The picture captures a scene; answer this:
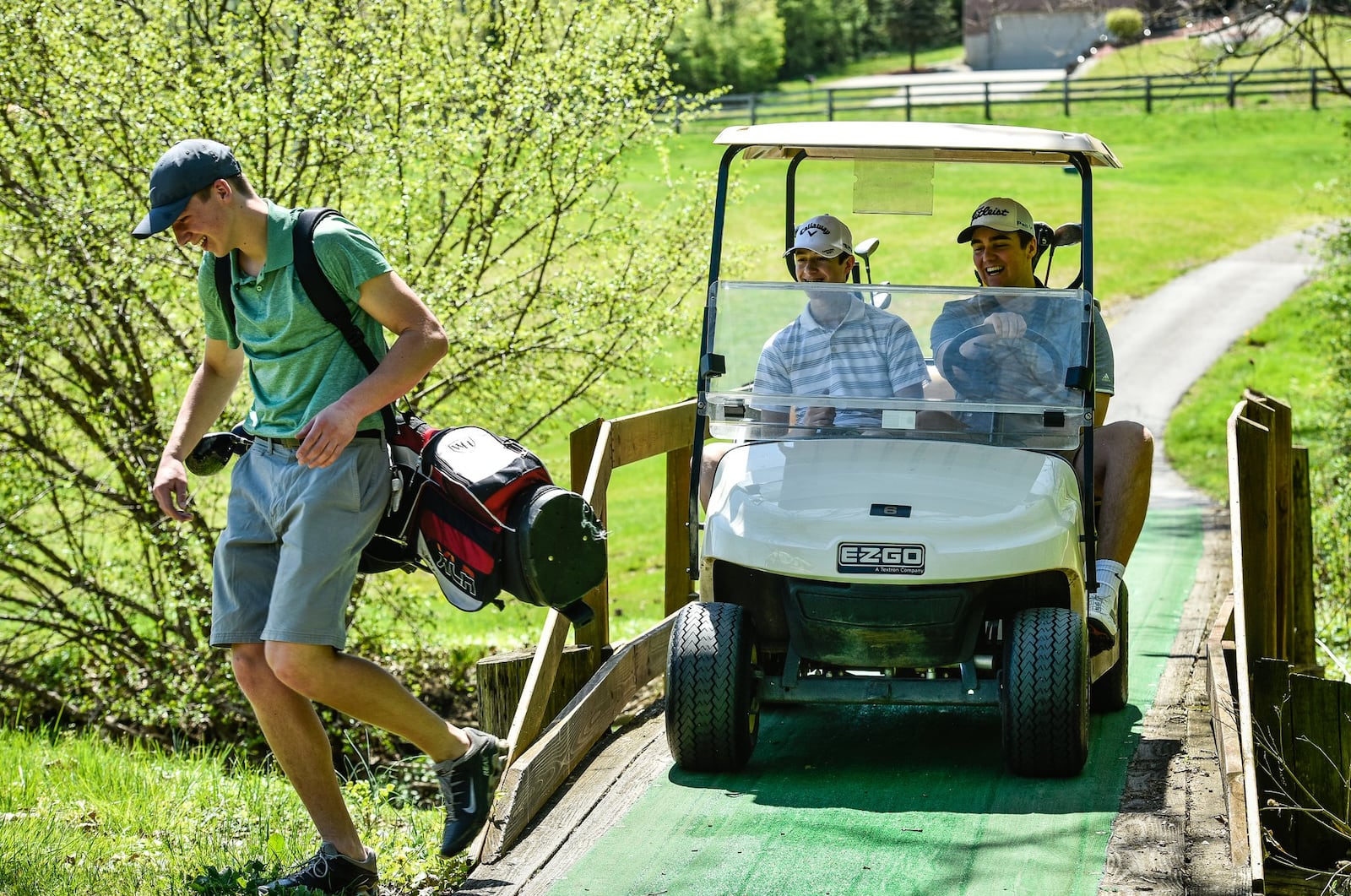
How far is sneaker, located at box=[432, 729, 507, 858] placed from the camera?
13.1 feet

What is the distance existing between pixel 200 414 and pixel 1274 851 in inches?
154

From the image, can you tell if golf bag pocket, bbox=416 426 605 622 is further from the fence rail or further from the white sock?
the fence rail

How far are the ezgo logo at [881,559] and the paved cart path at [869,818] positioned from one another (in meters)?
0.67

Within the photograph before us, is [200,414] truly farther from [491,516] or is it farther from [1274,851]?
[1274,851]

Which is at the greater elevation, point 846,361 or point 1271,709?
point 846,361

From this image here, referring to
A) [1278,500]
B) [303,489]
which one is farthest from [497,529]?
[1278,500]

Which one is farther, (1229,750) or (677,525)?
(677,525)

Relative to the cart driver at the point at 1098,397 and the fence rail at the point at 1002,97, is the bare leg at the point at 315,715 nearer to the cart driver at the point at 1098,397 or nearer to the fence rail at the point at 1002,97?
the cart driver at the point at 1098,397

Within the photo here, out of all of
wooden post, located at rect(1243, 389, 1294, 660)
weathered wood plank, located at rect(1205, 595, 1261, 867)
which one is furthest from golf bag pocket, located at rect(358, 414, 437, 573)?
wooden post, located at rect(1243, 389, 1294, 660)

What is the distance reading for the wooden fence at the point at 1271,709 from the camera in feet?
14.4

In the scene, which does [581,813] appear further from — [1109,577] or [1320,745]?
[1320,745]

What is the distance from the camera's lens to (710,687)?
4.68 meters

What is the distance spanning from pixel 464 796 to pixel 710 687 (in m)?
0.95

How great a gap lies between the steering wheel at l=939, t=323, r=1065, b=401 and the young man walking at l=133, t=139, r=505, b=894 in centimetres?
197
